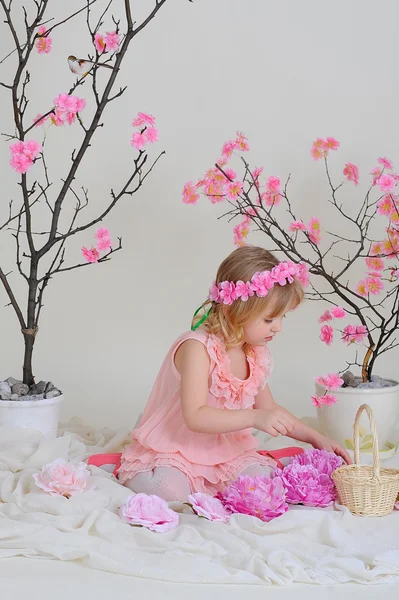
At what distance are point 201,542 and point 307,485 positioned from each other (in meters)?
0.44

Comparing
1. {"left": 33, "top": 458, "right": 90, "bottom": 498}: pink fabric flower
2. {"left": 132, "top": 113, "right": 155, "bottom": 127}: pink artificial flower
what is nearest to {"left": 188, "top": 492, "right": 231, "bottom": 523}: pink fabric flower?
{"left": 33, "top": 458, "right": 90, "bottom": 498}: pink fabric flower

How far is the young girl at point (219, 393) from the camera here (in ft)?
8.75

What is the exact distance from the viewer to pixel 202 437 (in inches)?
110

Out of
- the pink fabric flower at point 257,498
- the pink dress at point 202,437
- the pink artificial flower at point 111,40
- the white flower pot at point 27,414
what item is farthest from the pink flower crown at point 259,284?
the pink artificial flower at point 111,40

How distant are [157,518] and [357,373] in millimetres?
1921

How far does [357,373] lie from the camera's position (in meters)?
4.16

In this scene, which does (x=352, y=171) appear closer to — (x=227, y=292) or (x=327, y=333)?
(x=327, y=333)

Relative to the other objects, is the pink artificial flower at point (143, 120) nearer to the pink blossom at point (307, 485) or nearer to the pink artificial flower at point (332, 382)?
the pink artificial flower at point (332, 382)

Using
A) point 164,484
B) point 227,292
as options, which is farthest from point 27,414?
point 227,292

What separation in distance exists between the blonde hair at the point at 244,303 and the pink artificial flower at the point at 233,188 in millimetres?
526

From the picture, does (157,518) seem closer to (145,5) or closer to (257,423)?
(257,423)

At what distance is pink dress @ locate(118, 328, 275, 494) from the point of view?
2738 mm

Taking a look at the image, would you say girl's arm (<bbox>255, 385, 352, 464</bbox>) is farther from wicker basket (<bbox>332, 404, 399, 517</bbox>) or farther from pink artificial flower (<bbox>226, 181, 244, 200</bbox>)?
pink artificial flower (<bbox>226, 181, 244, 200</bbox>)

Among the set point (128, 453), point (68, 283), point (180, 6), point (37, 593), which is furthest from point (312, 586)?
point (180, 6)
